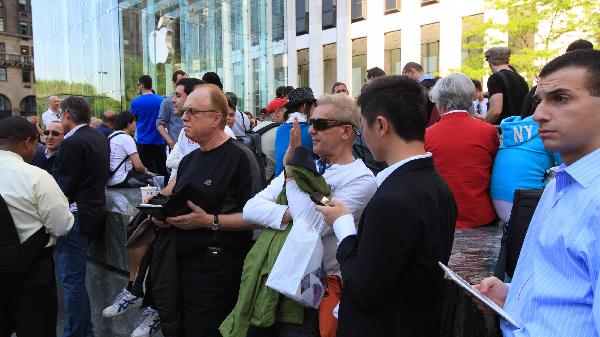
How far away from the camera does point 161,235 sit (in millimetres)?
3520

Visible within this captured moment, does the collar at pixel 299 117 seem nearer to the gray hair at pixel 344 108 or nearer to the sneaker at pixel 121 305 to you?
the gray hair at pixel 344 108

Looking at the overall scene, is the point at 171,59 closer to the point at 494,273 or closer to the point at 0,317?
the point at 0,317

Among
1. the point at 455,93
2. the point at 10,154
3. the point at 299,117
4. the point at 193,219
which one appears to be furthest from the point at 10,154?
the point at 455,93

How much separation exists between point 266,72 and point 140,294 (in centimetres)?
2075

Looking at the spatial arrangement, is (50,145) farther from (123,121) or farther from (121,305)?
(121,305)

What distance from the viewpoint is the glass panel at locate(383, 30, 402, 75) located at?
2941 centimetres

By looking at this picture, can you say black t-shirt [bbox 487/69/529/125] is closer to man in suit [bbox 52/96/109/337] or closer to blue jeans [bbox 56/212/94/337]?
man in suit [bbox 52/96/109/337]

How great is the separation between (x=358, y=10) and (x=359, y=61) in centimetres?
334

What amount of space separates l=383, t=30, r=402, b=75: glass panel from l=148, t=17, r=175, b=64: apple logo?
16.6m

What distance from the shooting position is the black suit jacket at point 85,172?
5.07 m

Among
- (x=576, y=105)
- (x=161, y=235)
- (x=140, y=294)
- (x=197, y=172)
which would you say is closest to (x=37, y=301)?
(x=140, y=294)

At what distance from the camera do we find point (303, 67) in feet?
113

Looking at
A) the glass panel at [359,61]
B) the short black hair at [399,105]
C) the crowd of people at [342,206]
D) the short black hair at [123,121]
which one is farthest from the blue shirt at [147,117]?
the glass panel at [359,61]

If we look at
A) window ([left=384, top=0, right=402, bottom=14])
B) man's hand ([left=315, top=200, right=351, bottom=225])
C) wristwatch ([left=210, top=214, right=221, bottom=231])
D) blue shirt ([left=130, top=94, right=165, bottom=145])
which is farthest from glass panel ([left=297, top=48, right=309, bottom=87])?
man's hand ([left=315, top=200, right=351, bottom=225])
